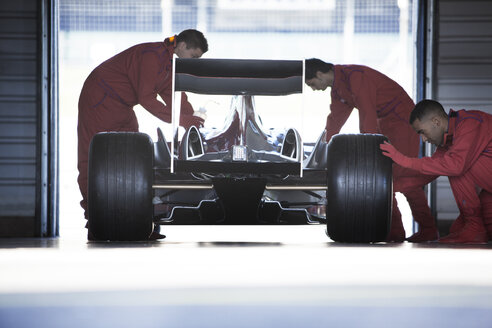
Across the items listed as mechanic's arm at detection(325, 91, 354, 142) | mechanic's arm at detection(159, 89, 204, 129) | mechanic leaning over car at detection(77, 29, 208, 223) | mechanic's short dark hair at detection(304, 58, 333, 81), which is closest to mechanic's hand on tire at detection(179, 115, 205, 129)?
mechanic's arm at detection(159, 89, 204, 129)

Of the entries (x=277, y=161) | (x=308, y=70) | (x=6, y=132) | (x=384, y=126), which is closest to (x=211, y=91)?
(x=277, y=161)

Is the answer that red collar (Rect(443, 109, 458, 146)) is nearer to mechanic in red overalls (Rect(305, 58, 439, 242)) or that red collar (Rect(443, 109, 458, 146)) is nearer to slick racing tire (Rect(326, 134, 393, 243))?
mechanic in red overalls (Rect(305, 58, 439, 242))

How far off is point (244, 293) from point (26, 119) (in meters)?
4.99

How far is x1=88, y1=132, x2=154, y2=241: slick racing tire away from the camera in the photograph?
327 centimetres

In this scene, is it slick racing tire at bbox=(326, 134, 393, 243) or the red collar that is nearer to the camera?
slick racing tire at bbox=(326, 134, 393, 243)

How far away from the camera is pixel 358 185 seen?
327cm

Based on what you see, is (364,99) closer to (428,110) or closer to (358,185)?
(428,110)

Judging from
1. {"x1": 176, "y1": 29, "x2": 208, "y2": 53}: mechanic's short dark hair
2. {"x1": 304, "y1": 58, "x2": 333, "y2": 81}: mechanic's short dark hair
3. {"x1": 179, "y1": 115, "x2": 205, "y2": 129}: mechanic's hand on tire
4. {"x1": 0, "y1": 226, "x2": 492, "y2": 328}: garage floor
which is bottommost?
{"x1": 0, "y1": 226, "x2": 492, "y2": 328}: garage floor

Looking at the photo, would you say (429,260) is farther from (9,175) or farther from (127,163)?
(9,175)

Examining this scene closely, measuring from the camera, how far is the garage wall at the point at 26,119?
19.9 feet

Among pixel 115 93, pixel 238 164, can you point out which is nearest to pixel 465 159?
pixel 238 164

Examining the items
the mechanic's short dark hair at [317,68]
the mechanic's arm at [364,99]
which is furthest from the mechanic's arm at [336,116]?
the mechanic's short dark hair at [317,68]

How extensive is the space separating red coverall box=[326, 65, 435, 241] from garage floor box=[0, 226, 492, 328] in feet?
7.80

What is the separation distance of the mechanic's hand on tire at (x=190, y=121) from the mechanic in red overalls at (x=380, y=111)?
62.8 inches
